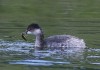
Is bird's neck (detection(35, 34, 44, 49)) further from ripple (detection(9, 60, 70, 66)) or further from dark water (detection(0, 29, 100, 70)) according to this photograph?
ripple (detection(9, 60, 70, 66))

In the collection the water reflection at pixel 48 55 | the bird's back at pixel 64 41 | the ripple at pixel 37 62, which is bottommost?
the ripple at pixel 37 62

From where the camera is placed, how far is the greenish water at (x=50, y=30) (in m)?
17.7

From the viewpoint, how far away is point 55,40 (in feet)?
69.9

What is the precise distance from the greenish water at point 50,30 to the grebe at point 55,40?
297mm

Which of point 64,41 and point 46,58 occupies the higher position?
point 64,41

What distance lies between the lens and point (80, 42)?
20781mm

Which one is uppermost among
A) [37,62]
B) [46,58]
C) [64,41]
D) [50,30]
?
[50,30]

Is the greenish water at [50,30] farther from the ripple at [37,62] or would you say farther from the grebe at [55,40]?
the grebe at [55,40]

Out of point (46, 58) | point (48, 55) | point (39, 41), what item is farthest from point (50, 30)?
point (46, 58)

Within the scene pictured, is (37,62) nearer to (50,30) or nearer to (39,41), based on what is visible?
(39,41)

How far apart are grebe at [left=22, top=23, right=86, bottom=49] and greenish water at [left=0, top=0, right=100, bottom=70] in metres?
0.30

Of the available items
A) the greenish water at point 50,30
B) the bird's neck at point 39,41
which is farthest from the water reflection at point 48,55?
the bird's neck at point 39,41

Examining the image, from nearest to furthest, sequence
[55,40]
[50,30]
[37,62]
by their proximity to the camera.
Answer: [37,62] → [55,40] → [50,30]

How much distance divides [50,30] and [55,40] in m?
2.49
